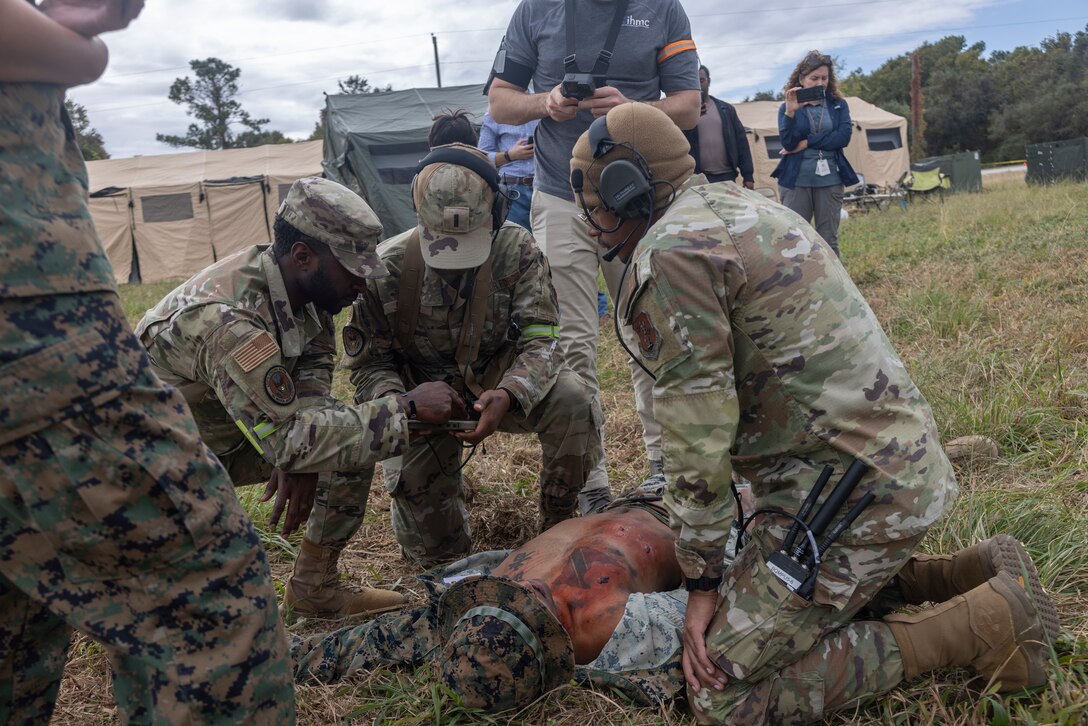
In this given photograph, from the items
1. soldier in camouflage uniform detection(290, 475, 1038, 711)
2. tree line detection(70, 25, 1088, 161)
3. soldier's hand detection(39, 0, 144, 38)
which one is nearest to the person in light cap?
soldier in camouflage uniform detection(290, 475, 1038, 711)

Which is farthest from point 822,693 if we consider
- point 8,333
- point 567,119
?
point 567,119

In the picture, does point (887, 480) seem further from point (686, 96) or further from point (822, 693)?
point (686, 96)

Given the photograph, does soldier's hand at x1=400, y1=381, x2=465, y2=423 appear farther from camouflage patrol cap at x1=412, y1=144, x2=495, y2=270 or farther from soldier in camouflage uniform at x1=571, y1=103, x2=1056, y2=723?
soldier in camouflage uniform at x1=571, y1=103, x2=1056, y2=723

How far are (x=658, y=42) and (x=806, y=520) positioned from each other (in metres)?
2.39

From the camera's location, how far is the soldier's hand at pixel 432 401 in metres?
2.97

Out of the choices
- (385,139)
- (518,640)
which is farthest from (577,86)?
(385,139)

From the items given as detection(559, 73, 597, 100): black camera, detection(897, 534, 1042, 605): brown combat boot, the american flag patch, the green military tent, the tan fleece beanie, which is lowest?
detection(897, 534, 1042, 605): brown combat boot

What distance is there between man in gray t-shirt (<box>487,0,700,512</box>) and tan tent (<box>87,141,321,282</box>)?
14.5 meters

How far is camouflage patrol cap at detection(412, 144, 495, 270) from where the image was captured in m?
3.15

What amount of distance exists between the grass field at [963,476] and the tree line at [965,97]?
98.2 feet

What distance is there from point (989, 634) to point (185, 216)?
1824 cm

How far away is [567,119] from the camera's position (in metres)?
3.68

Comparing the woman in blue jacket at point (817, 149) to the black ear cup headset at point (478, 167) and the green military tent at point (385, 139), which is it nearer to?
the black ear cup headset at point (478, 167)

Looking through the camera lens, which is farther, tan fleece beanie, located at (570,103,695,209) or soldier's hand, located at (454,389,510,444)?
soldier's hand, located at (454,389,510,444)
